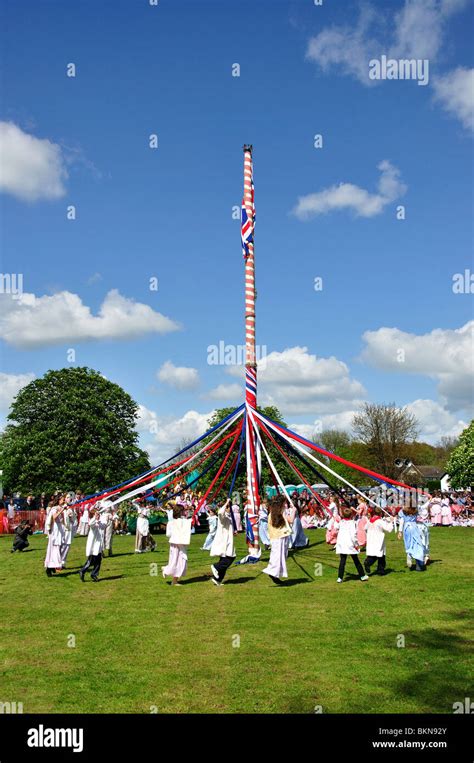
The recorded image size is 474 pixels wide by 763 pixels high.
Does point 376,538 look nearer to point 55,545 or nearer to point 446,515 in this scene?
point 55,545

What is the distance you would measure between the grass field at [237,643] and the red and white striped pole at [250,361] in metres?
1.72

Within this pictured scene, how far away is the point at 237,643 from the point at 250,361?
8810 millimetres

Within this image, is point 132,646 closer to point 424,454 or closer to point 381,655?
point 381,655

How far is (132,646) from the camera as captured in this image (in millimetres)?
7898

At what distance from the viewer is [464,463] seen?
45.9 m

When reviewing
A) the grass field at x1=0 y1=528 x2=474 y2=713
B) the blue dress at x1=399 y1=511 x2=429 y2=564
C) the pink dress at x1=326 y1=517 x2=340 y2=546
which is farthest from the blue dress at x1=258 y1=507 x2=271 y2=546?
the blue dress at x1=399 y1=511 x2=429 y2=564

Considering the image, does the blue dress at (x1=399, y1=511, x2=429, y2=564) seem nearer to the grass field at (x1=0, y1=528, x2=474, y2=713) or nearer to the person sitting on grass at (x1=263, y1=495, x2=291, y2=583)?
the grass field at (x1=0, y1=528, x2=474, y2=713)

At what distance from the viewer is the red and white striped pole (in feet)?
49.4

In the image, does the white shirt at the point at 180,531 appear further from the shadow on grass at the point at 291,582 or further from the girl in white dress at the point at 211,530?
the girl in white dress at the point at 211,530

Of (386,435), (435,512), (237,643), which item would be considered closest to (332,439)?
(386,435)

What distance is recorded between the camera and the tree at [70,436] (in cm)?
3681

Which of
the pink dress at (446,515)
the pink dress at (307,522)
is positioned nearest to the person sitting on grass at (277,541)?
the pink dress at (307,522)
